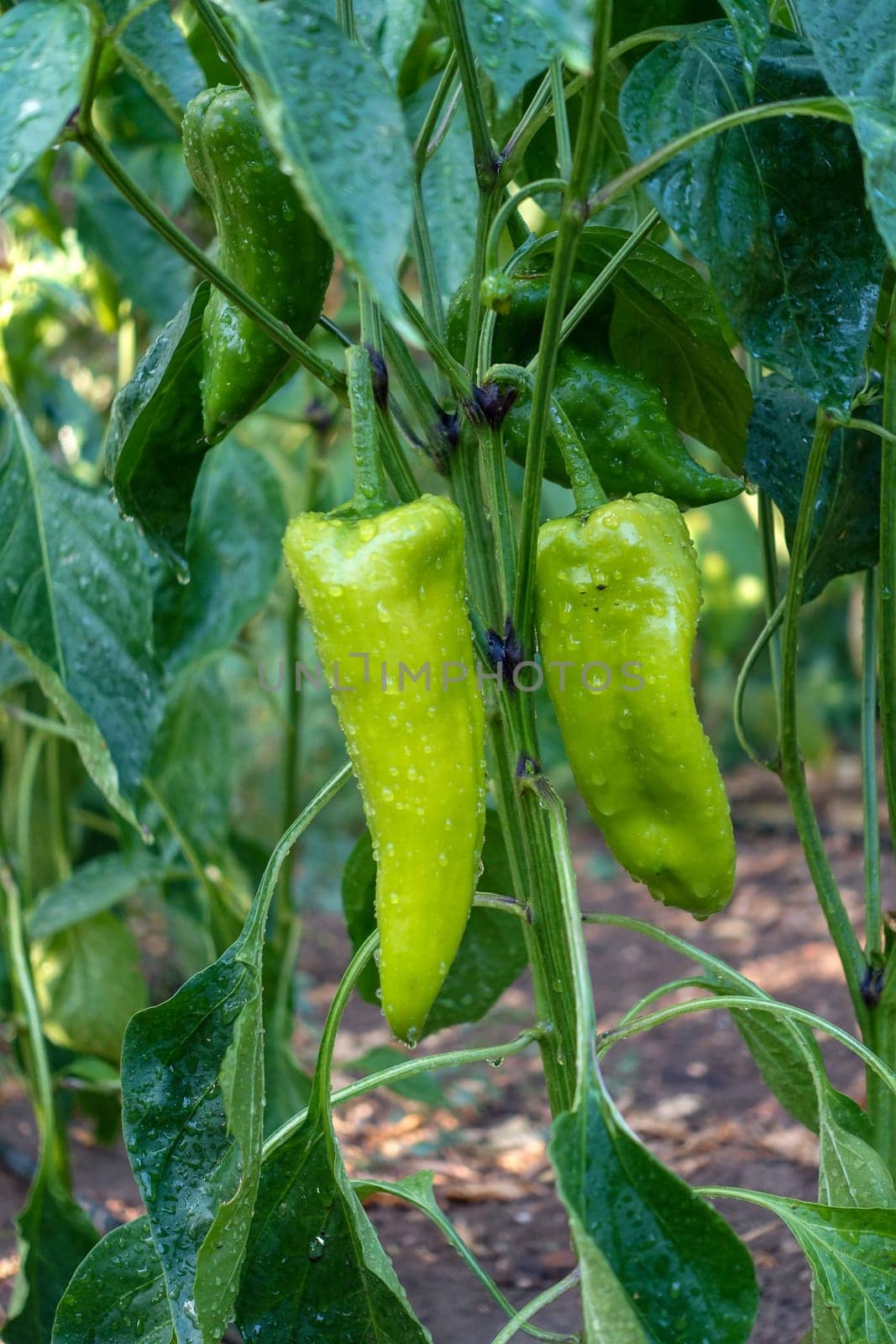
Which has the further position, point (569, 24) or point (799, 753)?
point (799, 753)


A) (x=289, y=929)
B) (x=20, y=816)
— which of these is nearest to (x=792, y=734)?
(x=289, y=929)

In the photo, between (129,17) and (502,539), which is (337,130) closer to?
(129,17)

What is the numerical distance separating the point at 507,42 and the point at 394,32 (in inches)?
6.4

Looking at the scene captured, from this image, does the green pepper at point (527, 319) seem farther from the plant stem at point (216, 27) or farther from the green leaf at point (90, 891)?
the green leaf at point (90, 891)

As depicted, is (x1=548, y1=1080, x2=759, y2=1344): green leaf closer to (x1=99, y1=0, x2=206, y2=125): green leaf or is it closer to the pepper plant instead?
the pepper plant

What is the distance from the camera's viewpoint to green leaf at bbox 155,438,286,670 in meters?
1.02

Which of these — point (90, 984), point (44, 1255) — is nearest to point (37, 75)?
point (44, 1255)

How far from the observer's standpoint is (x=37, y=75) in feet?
1.47

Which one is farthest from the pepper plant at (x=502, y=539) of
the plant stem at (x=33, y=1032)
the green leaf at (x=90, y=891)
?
the green leaf at (x=90, y=891)

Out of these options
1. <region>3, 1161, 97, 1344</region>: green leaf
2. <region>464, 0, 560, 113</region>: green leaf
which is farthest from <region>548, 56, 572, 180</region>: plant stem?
<region>3, 1161, 97, 1344</region>: green leaf

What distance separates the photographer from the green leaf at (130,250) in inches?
48.9

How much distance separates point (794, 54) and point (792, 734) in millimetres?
350

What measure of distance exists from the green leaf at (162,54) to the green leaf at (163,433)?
0.36 feet

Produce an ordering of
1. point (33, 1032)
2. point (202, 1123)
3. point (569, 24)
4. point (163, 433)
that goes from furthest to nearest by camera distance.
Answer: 1. point (33, 1032)
2. point (163, 433)
3. point (202, 1123)
4. point (569, 24)
